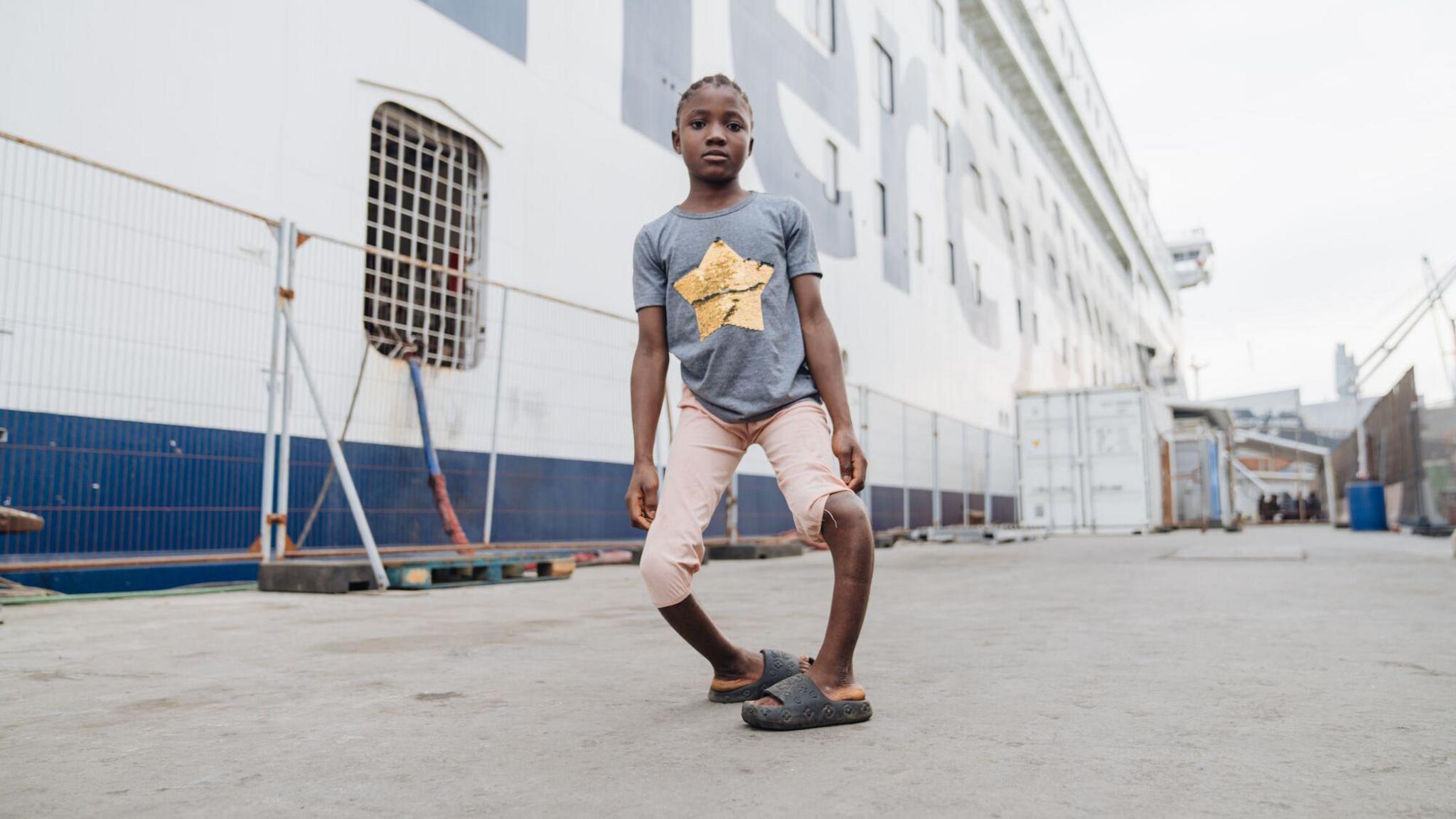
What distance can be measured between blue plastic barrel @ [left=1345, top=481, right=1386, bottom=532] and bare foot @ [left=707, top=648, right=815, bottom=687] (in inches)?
826

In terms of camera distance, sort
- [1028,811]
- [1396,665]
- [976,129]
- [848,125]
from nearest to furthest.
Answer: [1028,811] < [1396,665] < [848,125] < [976,129]

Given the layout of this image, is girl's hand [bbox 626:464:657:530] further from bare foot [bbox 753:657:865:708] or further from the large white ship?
the large white ship

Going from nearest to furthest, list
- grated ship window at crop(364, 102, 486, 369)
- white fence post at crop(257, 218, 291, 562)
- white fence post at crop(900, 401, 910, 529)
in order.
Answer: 1. white fence post at crop(257, 218, 291, 562)
2. grated ship window at crop(364, 102, 486, 369)
3. white fence post at crop(900, 401, 910, 529)

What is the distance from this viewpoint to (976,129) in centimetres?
2450

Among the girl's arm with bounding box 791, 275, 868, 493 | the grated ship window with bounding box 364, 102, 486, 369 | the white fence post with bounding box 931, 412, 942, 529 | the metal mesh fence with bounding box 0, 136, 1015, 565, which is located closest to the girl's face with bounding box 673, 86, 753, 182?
the girl's arm with bounding box 791, 275, 868, 493

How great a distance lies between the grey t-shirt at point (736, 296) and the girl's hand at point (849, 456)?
0.16 m

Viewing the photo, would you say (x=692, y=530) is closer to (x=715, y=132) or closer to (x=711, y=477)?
(x=711, y=477)

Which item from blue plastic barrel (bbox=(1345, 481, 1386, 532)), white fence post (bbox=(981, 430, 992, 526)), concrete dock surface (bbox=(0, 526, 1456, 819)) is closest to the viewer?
concrete dock surface (bbox=(0, 526, 1456, 819))

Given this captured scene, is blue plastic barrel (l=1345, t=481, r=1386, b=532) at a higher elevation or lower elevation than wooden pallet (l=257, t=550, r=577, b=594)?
higher

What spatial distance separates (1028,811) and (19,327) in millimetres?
5598

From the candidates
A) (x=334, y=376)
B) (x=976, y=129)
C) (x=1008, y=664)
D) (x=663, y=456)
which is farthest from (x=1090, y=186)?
(x=1008, y=664)

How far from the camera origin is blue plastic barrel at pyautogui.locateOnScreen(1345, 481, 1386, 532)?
19422mm

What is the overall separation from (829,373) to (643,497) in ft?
1.79

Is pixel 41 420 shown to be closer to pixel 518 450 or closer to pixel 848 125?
pixel 518 450
